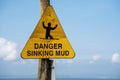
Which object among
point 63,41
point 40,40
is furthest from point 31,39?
point 63,41

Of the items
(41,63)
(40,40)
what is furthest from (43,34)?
(41,63)

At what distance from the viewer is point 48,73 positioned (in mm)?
6473

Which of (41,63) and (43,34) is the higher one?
(43,34)

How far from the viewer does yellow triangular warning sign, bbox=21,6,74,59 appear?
21.2ft

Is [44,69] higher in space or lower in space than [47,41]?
lower

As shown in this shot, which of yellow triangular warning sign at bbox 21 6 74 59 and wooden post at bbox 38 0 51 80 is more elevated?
yellow triangular warning sign at bbox 21 6 74 59

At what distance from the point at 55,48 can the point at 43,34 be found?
0.33 m

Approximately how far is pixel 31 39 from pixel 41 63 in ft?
1.54

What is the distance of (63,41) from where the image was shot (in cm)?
650

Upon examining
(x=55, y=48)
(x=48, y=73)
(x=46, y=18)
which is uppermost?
(x=46, y=18)

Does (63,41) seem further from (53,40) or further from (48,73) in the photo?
(48,73)

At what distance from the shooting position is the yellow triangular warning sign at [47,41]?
6469 mm

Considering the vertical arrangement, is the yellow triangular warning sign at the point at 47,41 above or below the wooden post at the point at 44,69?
above

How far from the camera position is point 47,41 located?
21.4 feet
